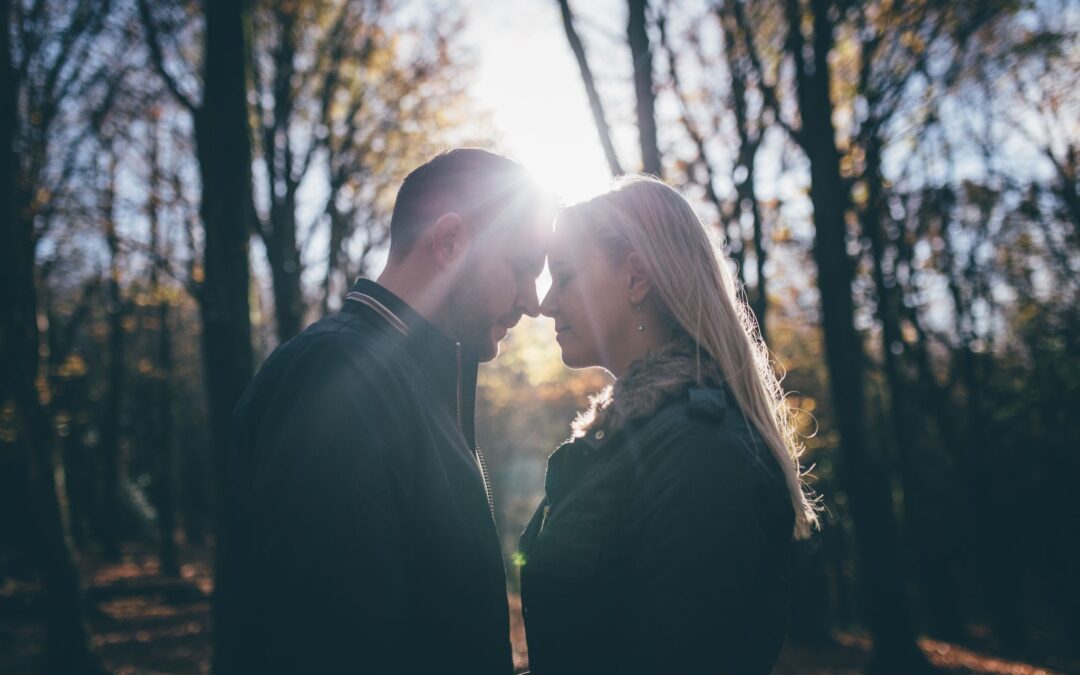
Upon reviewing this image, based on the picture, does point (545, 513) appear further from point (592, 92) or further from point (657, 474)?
point (592, 92)

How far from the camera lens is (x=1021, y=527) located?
1997 centimetres

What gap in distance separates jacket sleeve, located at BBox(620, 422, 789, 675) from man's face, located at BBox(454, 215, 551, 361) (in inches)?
34.0

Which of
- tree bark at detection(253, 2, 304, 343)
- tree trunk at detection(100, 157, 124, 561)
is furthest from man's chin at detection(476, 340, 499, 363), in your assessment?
tree trunk at detection(100, 157, 124, 561)

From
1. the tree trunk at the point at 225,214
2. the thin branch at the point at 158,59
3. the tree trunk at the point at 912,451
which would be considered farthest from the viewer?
the tree trunk at the point at 912,451

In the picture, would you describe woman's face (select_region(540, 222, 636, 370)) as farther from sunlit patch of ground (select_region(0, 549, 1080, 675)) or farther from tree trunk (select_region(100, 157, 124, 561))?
tree trunk (select_region(100, 157, 124, 561))

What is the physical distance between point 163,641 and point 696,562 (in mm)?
11869

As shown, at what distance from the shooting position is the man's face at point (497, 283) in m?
2.30

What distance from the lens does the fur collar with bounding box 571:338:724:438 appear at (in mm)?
2051

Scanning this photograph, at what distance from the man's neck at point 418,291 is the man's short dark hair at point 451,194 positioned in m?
0.07

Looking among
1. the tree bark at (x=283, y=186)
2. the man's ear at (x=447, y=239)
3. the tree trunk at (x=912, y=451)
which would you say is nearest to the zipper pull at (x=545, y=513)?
the man's ear at (x=447, y=239)

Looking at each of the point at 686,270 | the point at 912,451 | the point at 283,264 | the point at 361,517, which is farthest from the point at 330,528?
the point at 912,451

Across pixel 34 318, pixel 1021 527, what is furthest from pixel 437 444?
pixel 1021 527

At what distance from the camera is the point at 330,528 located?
1.50 m

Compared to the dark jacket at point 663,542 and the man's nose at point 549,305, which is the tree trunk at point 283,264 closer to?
the man's nose at point 549,305
